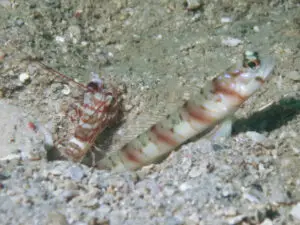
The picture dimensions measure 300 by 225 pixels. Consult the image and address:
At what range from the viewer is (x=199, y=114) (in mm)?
3664

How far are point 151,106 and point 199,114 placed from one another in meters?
0.88

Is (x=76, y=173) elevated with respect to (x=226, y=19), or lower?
lower

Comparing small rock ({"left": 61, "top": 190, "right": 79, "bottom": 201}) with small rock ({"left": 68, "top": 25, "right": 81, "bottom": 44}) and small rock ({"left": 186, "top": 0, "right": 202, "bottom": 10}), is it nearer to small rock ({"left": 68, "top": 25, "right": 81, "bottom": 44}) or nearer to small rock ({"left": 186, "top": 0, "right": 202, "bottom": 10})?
small rock ({"left": 68, "top": 25, "right": 81, "bottom": 44})

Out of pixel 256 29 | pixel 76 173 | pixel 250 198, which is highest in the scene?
pixel 256 29

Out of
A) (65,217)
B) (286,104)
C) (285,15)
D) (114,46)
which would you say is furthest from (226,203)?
(285,15)

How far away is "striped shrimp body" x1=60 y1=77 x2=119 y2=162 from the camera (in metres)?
4.49

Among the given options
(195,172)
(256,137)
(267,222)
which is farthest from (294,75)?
(267,222)

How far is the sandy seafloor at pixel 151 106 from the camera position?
251 centimetres

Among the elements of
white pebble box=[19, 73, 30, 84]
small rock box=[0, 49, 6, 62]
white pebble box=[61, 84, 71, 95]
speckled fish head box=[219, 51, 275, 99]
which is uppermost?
small rock box=[0, 49, 6, 62]

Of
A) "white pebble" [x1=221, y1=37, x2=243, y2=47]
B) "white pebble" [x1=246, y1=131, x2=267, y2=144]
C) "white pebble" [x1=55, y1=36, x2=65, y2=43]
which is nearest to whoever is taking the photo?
"white pebble" [x1=246, y1=131, x2=267, y2=144]

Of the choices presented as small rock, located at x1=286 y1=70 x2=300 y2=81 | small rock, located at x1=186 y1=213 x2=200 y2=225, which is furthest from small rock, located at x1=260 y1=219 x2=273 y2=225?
small rock, located at x1=286 y1=70 x2=300 y2=81

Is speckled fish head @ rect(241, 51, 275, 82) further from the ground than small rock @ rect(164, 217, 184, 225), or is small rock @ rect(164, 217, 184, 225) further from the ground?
speckled fish head @ rect(241, 51, 275, 82)

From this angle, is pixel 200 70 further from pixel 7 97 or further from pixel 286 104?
pixel 7 97

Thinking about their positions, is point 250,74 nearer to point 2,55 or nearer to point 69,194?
point 69,194
